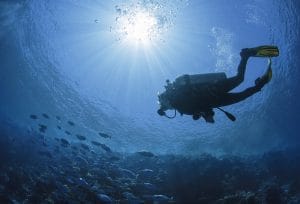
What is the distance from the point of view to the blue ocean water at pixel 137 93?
16.8m

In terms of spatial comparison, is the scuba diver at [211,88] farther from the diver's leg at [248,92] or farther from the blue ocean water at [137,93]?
the blue ocean water at [137,93]

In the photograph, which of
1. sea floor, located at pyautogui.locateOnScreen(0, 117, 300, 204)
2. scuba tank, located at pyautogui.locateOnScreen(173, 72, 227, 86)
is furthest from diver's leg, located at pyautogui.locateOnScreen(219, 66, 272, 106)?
sea floor, located at pyautogui.locateOnScreen(0, 117, 300, 204)

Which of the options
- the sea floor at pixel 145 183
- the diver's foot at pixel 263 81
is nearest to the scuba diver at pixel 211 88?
the diver's foot at pixel 263 81

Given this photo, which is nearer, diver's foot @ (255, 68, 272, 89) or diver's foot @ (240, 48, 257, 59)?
diver's foot @ (255, 68, 272, 89)

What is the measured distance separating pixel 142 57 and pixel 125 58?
60.9 inches

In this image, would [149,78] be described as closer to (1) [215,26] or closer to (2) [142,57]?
(2) [142,57]

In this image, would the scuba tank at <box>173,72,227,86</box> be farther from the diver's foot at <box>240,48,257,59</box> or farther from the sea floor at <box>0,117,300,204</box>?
the sea floor at <box>0,117,300,204</box>

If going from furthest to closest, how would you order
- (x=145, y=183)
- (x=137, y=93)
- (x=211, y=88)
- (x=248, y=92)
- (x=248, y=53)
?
(x=137, y=93) < (x=145, y=183) < (x=248, y=53) < (x=248, y=92) < (x=211, y=88)

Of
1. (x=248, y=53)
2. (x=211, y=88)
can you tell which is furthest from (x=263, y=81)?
(x=211, y=88)

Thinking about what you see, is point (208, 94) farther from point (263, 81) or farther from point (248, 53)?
point (248, 53)

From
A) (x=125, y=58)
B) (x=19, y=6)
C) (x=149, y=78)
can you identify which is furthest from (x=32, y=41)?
(x=149, y=78)

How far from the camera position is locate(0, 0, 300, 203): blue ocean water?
55.2 ft

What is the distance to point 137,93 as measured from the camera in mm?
28016

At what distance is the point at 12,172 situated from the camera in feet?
66.6
